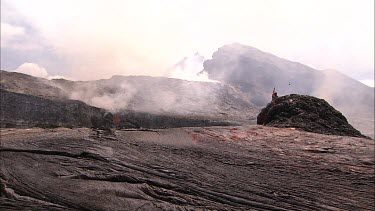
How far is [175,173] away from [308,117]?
24.0 ft

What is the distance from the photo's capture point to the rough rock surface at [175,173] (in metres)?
5.56

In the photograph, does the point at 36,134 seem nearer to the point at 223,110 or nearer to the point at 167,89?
the point at 223,110

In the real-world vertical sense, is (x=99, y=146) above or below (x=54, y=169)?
above

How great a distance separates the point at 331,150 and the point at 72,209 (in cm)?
642

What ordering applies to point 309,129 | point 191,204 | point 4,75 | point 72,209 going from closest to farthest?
point 72,209
point 191,204
point 309,129
point 4,75

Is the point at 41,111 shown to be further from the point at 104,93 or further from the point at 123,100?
the point at 123,100

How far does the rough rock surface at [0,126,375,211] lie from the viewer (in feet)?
18.2

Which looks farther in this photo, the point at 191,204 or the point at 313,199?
the point at 313,199

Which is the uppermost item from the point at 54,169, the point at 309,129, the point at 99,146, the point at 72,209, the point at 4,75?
the point at 4,75

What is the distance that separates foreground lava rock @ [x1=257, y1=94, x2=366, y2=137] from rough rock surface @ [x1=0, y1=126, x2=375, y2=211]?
291 cm

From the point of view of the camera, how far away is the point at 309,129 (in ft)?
36.3

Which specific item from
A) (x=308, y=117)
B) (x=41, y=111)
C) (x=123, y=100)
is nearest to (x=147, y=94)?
(x=123, y=100)

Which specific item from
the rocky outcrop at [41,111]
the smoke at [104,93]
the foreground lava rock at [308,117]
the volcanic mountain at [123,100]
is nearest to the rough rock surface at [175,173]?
the foreground lava rock at [308,117]

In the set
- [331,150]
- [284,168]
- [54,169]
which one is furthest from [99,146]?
[331,150]
